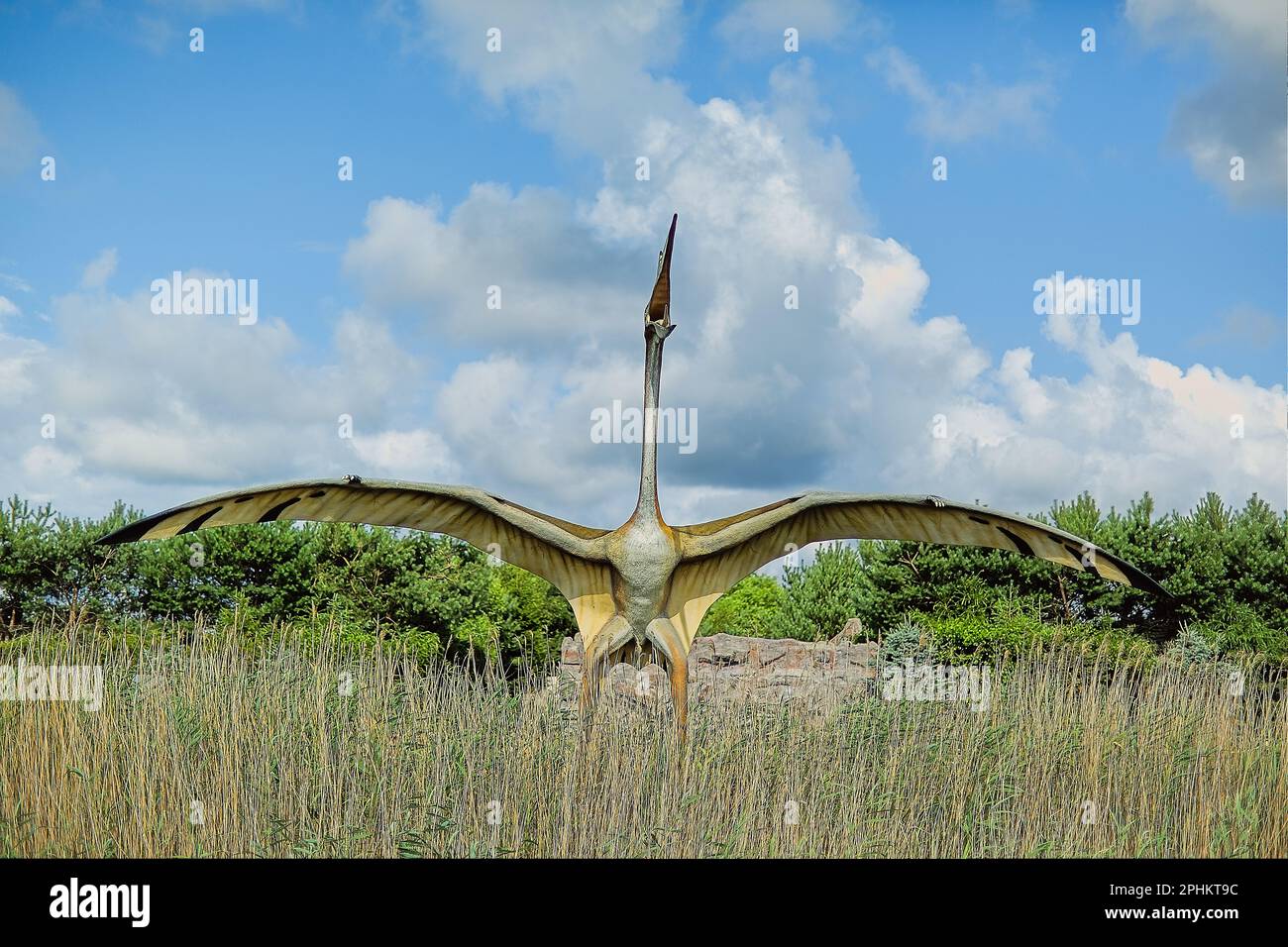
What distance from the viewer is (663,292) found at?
19.2 feet

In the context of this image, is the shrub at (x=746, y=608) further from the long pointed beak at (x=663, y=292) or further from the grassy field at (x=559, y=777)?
the long pointed beak at (x=663, y=292)

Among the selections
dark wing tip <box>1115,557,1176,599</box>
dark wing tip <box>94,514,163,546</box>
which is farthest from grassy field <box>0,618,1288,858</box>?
dark wing tip <box>1115,557,1176,599</box>

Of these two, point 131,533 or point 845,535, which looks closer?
point 131,533

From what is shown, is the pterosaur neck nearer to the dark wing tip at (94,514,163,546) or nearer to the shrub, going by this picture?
the dark wing tip at (94,514,163,546)

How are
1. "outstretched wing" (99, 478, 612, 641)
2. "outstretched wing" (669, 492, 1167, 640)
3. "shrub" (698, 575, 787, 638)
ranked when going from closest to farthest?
"outstretched wing" (99, 478, 612, 641)
"outstretched wing" (669, 492, 1167, 640)
"shrub" (698, 575, 787, 638)

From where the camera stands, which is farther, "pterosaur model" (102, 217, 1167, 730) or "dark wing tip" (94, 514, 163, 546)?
"pterosaur model" (102, 217, 1167, 730)

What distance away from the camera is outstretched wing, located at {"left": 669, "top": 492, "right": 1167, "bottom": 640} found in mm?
6051

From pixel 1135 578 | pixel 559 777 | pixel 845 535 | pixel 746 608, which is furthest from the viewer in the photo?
pixel 746 608

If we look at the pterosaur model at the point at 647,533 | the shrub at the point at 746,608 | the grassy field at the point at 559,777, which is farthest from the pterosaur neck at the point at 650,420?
the shrub at the point at 746,608

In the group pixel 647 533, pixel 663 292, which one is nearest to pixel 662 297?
pixel 663 292

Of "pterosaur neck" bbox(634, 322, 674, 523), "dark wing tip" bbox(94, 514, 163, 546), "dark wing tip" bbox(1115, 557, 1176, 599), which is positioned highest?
"pterosaur neck" bbox(634, 322, 674, 523)

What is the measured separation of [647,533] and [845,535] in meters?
1.51

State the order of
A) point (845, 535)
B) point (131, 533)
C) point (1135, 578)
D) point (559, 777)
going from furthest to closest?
point (845, 535)
point (1135, 578)
point (131, 533)
point (559, 777)

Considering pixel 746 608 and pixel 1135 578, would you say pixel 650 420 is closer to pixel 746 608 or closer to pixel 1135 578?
pixel 1135 578
